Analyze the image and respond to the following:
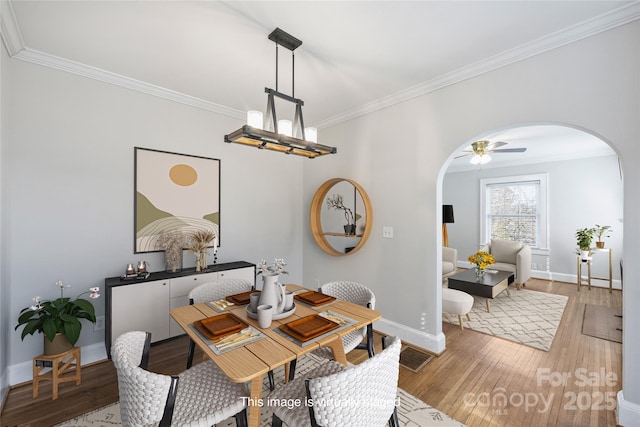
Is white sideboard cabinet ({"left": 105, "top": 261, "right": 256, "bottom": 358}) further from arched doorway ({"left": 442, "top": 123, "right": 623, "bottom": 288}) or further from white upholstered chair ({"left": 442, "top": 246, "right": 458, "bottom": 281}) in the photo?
arched doorway ({"left": 442, "top": 123, "right": 623, "bottom": 288})

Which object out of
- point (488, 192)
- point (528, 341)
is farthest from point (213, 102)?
point (488, 192)

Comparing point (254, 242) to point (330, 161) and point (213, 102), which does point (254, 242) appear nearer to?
point (330, 161)

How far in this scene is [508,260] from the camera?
17.1 ft

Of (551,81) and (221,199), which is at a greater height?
(551,81)

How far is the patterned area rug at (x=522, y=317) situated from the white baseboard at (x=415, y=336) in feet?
2.90

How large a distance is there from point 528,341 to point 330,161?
3.06 meters

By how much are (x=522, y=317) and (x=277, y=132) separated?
13.0 feet

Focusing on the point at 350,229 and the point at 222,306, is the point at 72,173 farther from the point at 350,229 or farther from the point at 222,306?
the point at 350,229

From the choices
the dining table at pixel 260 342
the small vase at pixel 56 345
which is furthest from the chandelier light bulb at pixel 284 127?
the small vase at pixel 56 345

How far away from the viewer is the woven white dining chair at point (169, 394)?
111 cm

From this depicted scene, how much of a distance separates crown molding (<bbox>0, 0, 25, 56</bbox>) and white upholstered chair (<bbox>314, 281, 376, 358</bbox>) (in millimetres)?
2862

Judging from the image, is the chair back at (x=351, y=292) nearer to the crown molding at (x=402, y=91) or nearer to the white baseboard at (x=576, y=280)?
the crown molding at (x=402, y=91)

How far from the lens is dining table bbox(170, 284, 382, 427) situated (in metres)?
1.23

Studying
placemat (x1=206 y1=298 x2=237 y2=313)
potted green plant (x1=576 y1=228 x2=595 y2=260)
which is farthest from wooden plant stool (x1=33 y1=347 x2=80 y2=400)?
potted green plant (x1=576 y1=228 x2=595 y2=260)
